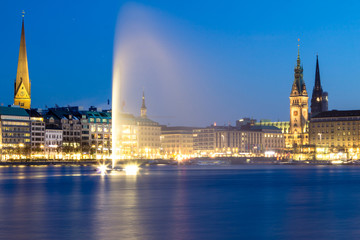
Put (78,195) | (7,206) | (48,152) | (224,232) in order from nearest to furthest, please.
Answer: (224,232), (7,206), (78,195), (48,152)

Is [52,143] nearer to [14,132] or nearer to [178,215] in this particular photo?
[14,132]

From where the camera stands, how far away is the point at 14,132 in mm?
185000

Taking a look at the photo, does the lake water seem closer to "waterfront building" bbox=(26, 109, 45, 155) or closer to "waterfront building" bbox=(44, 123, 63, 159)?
"waterfront building" bbox=(26, 109, 45, 155)

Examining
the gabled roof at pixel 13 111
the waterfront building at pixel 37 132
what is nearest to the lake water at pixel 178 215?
the gabled roof at pixel 13 111

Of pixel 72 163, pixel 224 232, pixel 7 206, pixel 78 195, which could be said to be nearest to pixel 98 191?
pixel 78 195

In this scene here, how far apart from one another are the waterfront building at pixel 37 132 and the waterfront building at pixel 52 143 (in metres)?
2.37

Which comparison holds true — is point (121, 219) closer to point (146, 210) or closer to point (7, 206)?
point (146, 210)

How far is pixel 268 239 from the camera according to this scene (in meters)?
28.2

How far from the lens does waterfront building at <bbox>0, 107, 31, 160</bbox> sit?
593ft

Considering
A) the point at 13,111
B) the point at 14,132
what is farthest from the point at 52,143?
the point at 13,111

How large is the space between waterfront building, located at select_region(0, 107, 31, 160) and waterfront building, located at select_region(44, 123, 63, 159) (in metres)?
7.93

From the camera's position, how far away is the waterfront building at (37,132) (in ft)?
623

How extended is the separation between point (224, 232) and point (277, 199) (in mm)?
20775

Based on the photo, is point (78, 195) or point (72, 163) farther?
point (72, 163)
